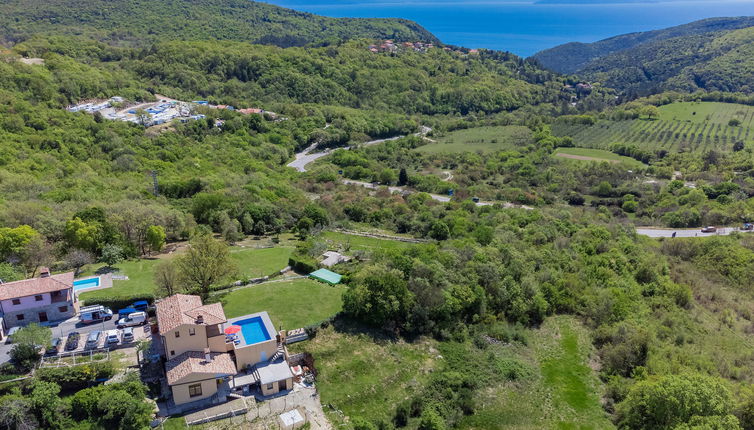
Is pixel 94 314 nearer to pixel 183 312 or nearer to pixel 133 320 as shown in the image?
pixel 133 320

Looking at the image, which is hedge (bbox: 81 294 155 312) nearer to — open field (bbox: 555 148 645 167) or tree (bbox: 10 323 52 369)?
tree (bbox: 10 323 52 369)

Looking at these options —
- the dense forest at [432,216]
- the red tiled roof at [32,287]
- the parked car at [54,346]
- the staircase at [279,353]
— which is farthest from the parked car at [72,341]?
the staircase at [279,353]

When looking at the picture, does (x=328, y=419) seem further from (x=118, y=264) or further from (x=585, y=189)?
(x=585, y=189)

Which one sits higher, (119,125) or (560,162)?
(119,125)

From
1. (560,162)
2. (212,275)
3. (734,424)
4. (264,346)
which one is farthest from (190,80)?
(734,424)

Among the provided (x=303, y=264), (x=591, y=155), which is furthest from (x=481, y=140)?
(x=303, y=264)

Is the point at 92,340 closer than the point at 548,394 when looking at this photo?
Yes

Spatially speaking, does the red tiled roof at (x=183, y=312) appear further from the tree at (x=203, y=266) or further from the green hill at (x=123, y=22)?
the green hill at (x=123, y=22)
